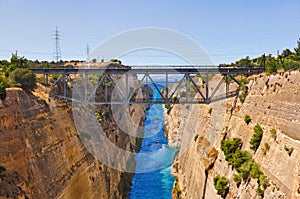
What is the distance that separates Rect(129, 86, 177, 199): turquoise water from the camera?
128 feet

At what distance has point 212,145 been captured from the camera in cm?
2872

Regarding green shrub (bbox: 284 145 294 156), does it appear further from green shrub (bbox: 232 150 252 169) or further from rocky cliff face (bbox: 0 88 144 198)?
rocky cliff face (bbox: 0 88 144 198)

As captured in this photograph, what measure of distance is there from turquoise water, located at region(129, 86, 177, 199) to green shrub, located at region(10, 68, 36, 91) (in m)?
19.3

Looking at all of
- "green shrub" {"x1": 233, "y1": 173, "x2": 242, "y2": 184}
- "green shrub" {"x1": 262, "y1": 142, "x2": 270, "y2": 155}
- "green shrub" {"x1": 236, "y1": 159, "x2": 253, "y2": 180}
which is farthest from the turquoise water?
"green shrub" {"x1": 262, "y1": 142, "x2": 270, "y2": 155}

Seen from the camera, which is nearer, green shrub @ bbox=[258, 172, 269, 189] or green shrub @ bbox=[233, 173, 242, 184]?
green shrub @ bbox=[258, 172, 269, 189]

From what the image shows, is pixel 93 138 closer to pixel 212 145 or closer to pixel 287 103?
pixel 212 145

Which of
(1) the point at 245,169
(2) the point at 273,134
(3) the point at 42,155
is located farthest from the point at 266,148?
(3) the point at 42,155

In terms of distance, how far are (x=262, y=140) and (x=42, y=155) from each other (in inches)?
572

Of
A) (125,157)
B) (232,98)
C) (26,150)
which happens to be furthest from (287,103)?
(125,157)

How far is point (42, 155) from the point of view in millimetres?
22000

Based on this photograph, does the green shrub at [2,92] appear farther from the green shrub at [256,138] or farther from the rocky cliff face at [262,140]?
the green shrub at [256,138]

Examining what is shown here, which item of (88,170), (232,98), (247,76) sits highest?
(247,76)

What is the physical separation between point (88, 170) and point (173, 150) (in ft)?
101

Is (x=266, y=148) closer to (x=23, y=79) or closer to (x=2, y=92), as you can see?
(x=2, y=92)
